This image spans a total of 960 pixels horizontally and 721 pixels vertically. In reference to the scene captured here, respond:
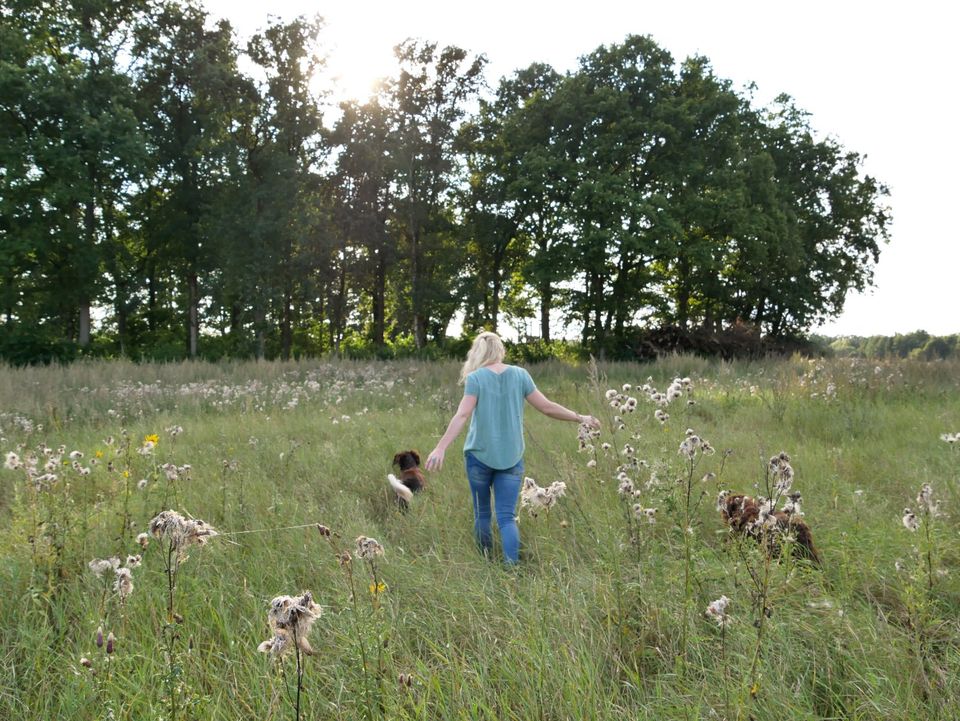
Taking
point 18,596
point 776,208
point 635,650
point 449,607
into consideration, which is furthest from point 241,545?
point 776,208

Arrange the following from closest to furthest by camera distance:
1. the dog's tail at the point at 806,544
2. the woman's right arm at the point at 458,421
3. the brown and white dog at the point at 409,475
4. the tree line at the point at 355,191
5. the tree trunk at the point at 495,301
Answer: the dog's tail at the point at 806,544 < the woman's right arm at the point at 458,421 < the brown and white dog at the point at 409,475 < the tree line at the point at 355,191 < the tree trunk at the point at 495,301

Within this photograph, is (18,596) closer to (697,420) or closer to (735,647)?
(735,647)

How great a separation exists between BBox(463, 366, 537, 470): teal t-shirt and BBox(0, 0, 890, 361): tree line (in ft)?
67.9

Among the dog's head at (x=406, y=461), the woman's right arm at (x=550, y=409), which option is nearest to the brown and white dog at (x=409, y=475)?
the dog's head at (x=406, y=461)

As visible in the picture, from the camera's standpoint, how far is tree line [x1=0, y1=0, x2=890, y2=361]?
24219mm

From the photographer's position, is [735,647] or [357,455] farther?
[357,455]

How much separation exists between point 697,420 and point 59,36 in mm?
30516

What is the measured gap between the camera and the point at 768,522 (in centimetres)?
201

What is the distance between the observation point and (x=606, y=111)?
2653 centimetres

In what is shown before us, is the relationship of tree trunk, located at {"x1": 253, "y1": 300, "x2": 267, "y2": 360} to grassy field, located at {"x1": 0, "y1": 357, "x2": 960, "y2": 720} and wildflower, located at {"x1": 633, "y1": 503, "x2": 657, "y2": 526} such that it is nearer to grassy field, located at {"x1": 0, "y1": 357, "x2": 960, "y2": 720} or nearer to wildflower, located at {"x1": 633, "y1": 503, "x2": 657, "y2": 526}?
grassy field, located at {"x1": 0, "y1": 357, "x2": 960, "y2": 720}

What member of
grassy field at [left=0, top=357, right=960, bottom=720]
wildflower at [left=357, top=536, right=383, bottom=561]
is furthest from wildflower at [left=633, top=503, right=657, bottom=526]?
wildflower at [left=357, top=536, right=383, bottom=561]

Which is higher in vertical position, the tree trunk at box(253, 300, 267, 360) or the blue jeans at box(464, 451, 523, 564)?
the tree trunk at box(253, 300, 267, 360)

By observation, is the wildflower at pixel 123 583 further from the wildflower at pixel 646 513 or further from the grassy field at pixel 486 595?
the wildflower at pixel 646 513

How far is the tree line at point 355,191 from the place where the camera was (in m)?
24.2
